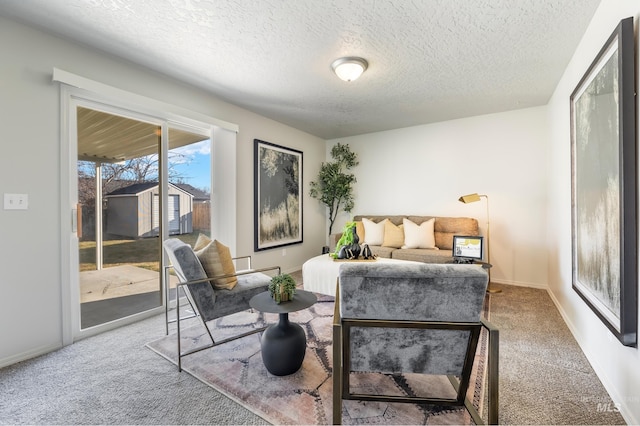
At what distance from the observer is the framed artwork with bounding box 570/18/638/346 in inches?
57.5

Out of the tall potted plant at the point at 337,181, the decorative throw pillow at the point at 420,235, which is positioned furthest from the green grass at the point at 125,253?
the decorative throw pillow at the point at 420,235

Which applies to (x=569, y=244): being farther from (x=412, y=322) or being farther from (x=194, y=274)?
(x=194, y=274)

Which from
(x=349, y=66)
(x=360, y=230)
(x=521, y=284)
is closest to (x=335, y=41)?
(x=349, y=66)

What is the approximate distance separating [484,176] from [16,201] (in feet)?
17.6

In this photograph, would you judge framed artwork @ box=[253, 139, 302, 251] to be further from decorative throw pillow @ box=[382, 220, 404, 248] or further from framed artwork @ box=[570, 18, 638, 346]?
framed artwork @ box=[570, 18, 638, 346]

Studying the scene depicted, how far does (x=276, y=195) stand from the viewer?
461 cm

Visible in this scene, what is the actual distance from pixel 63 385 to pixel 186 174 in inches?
89.9

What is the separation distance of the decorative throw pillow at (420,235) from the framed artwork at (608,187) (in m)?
1.89

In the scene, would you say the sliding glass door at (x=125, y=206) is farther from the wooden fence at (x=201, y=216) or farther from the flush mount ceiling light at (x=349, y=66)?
the flush mount ceiling light at (x=349, y=66)

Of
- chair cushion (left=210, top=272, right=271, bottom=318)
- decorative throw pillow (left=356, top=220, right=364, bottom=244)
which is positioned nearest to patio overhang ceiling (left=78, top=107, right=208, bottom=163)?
chair cushion (left=210, top=272, right=271, bottom=318)

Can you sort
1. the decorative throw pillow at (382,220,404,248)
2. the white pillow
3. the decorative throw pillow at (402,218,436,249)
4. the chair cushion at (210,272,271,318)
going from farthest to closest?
1. the white pillow
2. the decorative throw pillow at (382,220,404,248)
3. the decorative throw pillow at (402,218,436,249)
4. the chair cushion at (210,272,271,318)

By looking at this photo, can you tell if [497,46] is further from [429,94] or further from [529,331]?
[529,331]

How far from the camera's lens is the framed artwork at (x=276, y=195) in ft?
13.9

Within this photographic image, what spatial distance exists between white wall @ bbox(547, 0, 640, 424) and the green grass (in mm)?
3853
